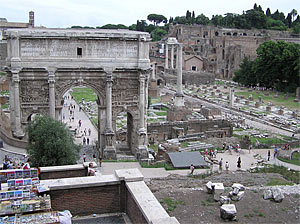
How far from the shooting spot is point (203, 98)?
5391 cm

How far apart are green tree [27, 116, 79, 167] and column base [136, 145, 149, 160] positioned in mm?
5883

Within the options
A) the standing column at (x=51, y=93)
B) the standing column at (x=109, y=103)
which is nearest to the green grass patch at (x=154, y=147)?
the standing column at (x=109, y=103)

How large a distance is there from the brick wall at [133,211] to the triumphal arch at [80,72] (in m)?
14.1

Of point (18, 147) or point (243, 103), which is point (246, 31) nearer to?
point (243, 103)

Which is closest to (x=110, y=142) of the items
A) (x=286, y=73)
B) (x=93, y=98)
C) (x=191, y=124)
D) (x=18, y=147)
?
(x=18, y=147)

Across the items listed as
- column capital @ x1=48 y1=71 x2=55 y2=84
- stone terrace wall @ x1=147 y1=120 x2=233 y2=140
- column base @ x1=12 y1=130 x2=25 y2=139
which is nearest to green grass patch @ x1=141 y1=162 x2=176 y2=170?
column capital @ x1=48 y1=71 x2=55 y2=84

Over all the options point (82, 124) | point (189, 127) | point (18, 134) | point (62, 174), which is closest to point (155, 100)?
point (82, 124)

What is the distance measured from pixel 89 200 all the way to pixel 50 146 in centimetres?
853

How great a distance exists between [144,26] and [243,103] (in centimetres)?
8193

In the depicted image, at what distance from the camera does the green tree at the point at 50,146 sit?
1678 centimetres

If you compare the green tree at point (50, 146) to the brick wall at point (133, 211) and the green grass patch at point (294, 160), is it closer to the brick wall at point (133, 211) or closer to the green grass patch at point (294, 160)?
the brick wall at point (133, 211)

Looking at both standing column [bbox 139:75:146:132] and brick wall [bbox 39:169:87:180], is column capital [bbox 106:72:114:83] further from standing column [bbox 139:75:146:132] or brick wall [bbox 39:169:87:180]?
brick wall [bbox 39:169:87:180]

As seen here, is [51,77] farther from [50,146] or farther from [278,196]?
[278,196]

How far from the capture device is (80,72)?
72.2ft
